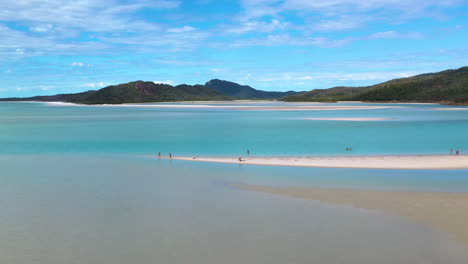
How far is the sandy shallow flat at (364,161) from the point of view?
27.1m

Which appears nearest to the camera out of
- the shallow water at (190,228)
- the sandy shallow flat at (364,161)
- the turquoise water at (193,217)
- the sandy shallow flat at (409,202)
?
the shallow water at (190,228)

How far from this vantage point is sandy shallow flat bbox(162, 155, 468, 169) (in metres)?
27.1

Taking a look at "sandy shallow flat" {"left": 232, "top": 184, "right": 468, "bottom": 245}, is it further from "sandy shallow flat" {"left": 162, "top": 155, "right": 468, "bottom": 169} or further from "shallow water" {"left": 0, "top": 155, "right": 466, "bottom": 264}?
"sandy shallow flat" {"left": 162, "top": 155, "right": 468, "bottom": 169}

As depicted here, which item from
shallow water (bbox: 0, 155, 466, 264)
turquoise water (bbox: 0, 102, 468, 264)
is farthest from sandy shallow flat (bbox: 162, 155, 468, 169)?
shallow water (bbox: 0, 155, 466, 264)

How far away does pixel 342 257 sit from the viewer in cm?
1226

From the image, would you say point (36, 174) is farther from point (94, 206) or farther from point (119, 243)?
point (119, 243)

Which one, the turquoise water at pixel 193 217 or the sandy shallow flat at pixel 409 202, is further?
the sandy shallow flat at pixel 409 202

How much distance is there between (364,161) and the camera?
29281 millimetres

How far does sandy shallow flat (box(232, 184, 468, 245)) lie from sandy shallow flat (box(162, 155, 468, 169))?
7.48 m

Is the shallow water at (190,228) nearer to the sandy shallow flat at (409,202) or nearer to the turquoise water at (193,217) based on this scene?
the turquoise water at (193,217)

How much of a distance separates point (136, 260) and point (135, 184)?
10331 mm

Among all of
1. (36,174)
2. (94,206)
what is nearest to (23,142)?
(36,174)

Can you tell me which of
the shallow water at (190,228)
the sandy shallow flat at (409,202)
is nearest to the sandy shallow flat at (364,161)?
the sandy shallow flat at (409,202)

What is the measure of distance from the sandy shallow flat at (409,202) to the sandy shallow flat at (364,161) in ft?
24.5
